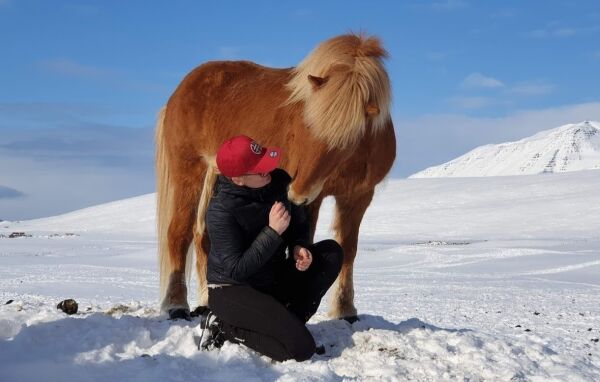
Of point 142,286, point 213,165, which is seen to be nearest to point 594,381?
point 213,165

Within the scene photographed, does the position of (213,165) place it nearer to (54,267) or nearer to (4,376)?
(4,376)

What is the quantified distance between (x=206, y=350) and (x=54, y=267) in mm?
9495

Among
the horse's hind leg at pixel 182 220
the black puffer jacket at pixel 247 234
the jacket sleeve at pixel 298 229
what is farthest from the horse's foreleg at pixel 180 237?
the jacket sleeve at pixel 298 229

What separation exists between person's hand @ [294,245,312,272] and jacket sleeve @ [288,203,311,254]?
0.19m

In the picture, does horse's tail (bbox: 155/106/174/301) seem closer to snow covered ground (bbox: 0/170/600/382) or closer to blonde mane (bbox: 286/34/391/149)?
snow covered ground (bbox: 0/170/600/382)

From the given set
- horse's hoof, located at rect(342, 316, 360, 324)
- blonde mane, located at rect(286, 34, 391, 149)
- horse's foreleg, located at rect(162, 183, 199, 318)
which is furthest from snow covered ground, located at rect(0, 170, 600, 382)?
blonde mane, located at rect(286, 34, 391, 149)

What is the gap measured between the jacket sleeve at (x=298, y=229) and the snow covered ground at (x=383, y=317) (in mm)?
698

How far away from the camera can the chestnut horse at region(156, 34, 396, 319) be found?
159 inches

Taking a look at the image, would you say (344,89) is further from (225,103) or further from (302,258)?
(225,103)

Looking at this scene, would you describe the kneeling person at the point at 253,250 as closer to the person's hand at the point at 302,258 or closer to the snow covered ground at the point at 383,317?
the person's hand at the point at 302,258

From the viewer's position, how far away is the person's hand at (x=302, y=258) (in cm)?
360

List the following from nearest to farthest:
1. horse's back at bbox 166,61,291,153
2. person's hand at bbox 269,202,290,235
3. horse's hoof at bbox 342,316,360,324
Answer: person's hand at bbox 269,202,290,235, horse's hoof at bbox 342,316,360,324, horse's back at bbox 166,61,291,153

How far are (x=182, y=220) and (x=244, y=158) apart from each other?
1847 millimetres

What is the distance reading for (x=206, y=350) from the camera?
371 cm
